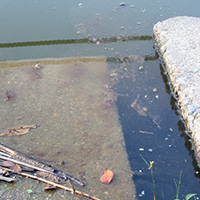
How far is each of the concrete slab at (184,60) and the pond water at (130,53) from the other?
0.14m

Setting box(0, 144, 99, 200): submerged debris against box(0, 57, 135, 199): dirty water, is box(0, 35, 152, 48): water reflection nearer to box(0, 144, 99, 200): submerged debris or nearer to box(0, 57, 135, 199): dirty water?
box(0, 57, 135, 199): dirty water

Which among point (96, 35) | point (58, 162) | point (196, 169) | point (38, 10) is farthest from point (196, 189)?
point (38, 10)

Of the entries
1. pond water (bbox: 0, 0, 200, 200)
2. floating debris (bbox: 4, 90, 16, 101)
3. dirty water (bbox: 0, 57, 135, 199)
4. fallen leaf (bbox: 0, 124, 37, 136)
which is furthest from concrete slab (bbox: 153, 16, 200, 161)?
floating debris (bbox: 4, 90, 16, 101)

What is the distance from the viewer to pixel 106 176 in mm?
2330

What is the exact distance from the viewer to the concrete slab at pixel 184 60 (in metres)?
2.68

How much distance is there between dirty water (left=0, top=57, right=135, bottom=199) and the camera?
227cm

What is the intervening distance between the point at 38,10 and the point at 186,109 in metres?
3.35

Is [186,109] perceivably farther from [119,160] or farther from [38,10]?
[38,10]

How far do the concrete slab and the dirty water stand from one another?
0.76 m

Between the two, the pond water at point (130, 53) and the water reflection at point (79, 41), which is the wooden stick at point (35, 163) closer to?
the pond water at point (130, 53)

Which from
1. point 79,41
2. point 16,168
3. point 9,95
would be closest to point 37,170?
point 16,168

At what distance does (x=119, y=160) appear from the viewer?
8.10ft

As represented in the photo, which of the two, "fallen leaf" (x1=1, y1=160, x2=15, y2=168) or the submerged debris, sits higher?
"fallen leaf" (x1=1, y1=160, x2=15, y2=168)

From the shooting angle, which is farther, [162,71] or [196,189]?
[162,71]
